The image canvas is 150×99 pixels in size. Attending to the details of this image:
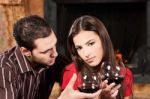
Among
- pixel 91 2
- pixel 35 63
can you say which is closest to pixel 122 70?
pixel 35 63

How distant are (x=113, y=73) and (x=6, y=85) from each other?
43cm

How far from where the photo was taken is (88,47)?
192 centimetres

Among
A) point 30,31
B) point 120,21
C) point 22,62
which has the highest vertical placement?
point 30,31

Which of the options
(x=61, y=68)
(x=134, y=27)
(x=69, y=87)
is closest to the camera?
(x=69, y=87)

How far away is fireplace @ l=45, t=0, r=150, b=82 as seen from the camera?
130 inches

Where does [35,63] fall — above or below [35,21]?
below

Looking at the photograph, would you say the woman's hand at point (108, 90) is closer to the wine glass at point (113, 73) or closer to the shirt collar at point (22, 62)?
the wine glass at point (113, 73)

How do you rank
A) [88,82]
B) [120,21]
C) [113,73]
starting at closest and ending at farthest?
[88,82]
[113,73]
[120,21]

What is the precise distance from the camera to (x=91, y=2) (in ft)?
10.3

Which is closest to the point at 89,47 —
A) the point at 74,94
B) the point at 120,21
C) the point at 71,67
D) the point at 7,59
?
the point at 71,67

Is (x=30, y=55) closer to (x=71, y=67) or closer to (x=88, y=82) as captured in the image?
(x=71, y=67)

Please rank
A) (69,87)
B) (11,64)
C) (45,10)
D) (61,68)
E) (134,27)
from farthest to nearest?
(134,27), (45,10), (61,68), (11,64), (69,87)

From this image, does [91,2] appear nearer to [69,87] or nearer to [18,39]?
[18,39]

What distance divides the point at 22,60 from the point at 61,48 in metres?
1.36
